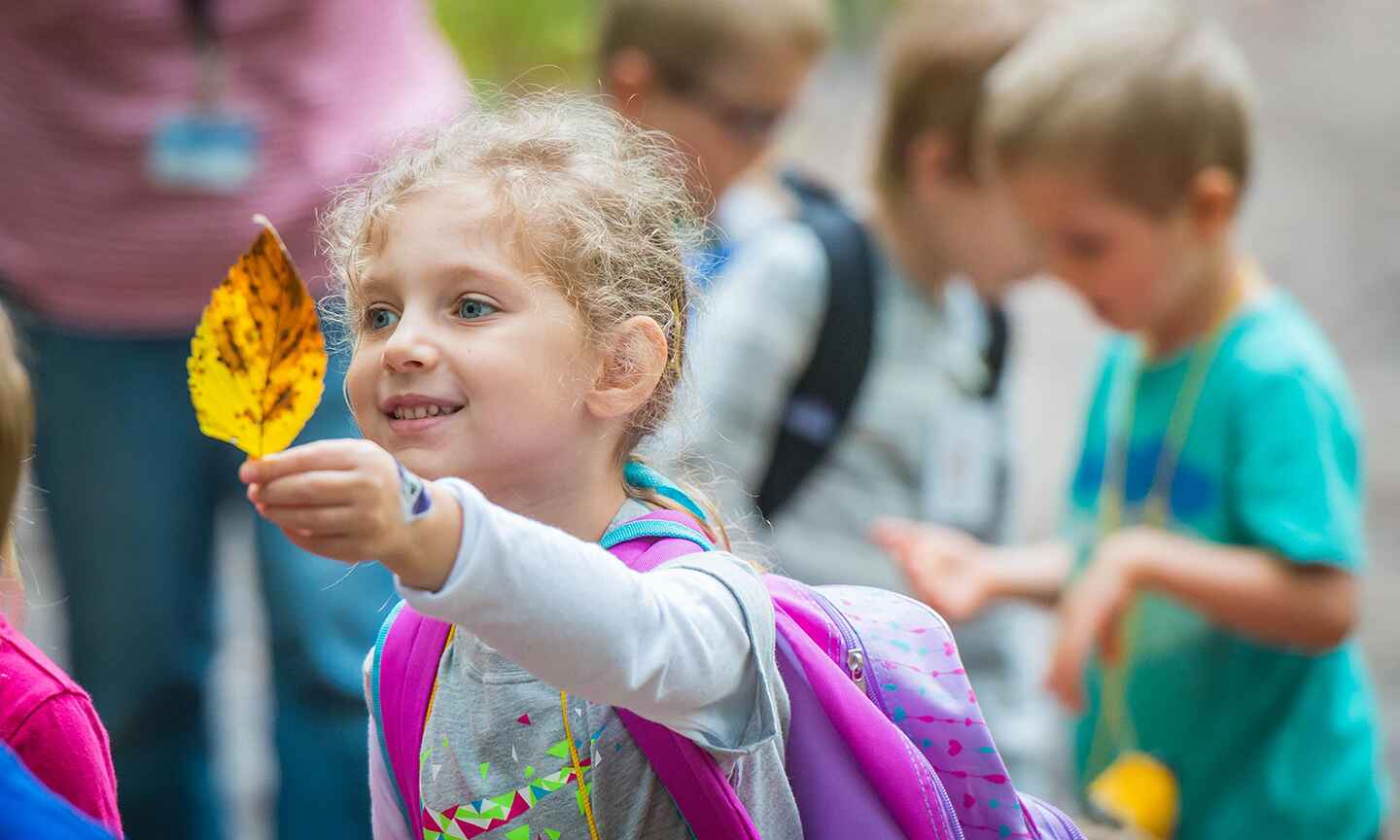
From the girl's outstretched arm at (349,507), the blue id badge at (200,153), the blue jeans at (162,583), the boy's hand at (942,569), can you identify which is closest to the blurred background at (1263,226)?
the blue jeans at (162,583)

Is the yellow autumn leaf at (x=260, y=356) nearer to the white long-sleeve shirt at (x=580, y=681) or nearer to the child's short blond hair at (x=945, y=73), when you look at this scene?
the white long-sleeve shirt at (x=580, y=681)

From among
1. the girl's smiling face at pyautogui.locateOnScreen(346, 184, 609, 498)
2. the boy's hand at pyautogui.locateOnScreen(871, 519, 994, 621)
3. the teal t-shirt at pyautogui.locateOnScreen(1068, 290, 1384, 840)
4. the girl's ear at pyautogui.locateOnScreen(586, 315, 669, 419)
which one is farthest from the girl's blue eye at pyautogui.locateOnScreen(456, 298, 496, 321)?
the teal t-shirt at pyautogui.locateOnScreen(1068, 290, 1384, 840)

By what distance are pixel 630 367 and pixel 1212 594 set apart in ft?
4.93

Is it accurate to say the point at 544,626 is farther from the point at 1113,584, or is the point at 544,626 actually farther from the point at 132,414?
the point at 132,414

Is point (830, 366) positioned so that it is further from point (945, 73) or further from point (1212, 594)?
point (1212, 594)

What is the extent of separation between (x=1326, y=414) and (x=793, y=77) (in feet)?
4.25

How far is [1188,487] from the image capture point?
120 inches

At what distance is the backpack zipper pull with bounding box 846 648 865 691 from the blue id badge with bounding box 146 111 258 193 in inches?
74.2

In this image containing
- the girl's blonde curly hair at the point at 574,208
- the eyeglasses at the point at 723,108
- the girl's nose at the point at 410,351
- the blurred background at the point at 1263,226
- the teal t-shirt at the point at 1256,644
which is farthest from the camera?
the blurred background at the point at 1263,226

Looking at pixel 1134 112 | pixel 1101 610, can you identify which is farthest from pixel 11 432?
pixel 1134 112

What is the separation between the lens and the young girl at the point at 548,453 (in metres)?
1.39

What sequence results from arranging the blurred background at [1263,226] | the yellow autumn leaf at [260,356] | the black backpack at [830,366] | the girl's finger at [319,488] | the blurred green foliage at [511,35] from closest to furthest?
the girl's finger at [319,488] < the yellow autumn leaf at [260,356] < the black backpack at [830,366] < the blurred background at [1263,226] < the blurred green foliage at [511,35]

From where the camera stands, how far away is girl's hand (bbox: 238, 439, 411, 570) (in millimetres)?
1251

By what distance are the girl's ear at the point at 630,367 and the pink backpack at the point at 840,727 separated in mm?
107
